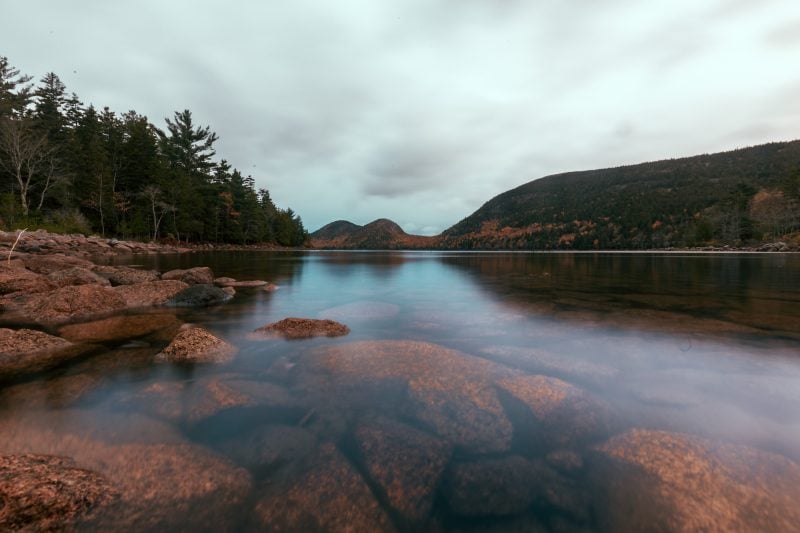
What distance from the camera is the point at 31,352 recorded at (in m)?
6.47

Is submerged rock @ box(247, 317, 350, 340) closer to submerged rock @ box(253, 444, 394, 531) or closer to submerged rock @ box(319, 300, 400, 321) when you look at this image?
submerged rock @ box(319, 300, 400, 321)

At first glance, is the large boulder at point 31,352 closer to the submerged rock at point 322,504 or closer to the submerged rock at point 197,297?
the submerged rock at point 197,297

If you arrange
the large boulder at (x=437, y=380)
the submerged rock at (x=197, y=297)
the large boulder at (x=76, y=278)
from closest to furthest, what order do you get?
the large boulder at (x=437, y=380) < the submerged rock at (x=197, y=297) < the large boulder at (x=76, y=278)

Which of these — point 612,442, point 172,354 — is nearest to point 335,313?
point 172,354

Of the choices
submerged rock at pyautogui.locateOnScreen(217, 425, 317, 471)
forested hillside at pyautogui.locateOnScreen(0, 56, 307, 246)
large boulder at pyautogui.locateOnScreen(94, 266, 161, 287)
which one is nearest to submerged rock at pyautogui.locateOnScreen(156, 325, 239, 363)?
submerged rock at pyautogui.locateOnScreen(217, 425, 317, 471)

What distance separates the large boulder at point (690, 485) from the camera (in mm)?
2711

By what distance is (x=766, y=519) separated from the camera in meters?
2.71

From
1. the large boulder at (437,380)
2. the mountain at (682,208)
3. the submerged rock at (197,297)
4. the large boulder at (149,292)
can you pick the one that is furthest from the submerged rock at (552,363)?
the mountain at (682,208)

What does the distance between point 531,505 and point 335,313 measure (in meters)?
9.57

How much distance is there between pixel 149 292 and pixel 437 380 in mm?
11976

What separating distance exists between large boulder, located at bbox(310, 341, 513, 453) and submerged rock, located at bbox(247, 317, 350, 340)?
117 centimetres

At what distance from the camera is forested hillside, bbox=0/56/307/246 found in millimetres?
38219

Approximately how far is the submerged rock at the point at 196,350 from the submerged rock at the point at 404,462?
4.16 meters

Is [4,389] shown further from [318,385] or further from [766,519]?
[766,519]
